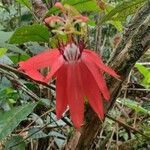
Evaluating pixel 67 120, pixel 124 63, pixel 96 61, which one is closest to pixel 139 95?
pixel 67 120

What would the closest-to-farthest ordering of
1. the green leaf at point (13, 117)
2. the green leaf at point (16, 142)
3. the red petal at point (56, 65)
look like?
1. the red petal at point (56, 65)
2. the green leaf at point (13, 117)
3. the green leaf at point (16, 142)

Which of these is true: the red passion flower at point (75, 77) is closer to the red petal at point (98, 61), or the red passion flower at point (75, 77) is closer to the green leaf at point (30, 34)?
the red petal at point (98, 61)

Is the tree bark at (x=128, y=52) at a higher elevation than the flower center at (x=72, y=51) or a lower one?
lower

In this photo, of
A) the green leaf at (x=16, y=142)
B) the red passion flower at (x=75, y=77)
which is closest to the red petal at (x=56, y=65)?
the red passion flower at (x=75, y=77)

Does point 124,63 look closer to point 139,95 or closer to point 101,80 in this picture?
point 101,80

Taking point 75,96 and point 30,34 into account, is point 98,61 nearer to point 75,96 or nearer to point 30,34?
point 75,96

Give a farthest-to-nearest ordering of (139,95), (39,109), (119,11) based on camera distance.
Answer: (139,95)
(39,109)
(119,11)

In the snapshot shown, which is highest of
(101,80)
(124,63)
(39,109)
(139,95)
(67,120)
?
(101,80)
